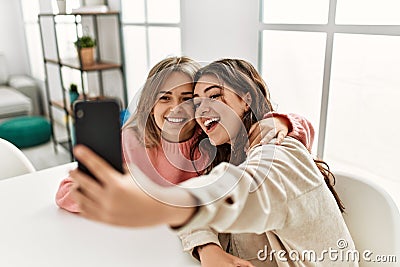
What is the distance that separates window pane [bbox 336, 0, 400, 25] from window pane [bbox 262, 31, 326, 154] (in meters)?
0.09

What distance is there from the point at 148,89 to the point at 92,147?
28cm

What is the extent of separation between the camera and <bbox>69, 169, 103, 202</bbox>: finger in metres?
0.24

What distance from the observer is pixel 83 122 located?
0.27 m

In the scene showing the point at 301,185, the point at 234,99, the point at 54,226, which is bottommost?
the point at 54,226

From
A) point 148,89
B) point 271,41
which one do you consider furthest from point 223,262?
point 271,41

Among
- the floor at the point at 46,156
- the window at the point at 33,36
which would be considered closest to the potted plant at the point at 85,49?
the floor at the point at 46,156

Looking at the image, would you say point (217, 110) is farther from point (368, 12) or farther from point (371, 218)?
point (368, 12)

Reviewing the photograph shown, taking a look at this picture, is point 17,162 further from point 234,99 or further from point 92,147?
point 92,147

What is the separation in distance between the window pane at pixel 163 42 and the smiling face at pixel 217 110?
4.54ft

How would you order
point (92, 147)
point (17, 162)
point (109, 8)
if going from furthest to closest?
point (109, 8) < point (17, 162) < point (92, 147)

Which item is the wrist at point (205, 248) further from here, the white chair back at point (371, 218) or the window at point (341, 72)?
the window at point (341, 72)

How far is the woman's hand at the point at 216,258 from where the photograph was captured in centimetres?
73

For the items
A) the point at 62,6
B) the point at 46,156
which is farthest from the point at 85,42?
the point at 46,156

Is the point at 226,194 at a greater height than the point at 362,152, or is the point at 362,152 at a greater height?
the point at 226,194
